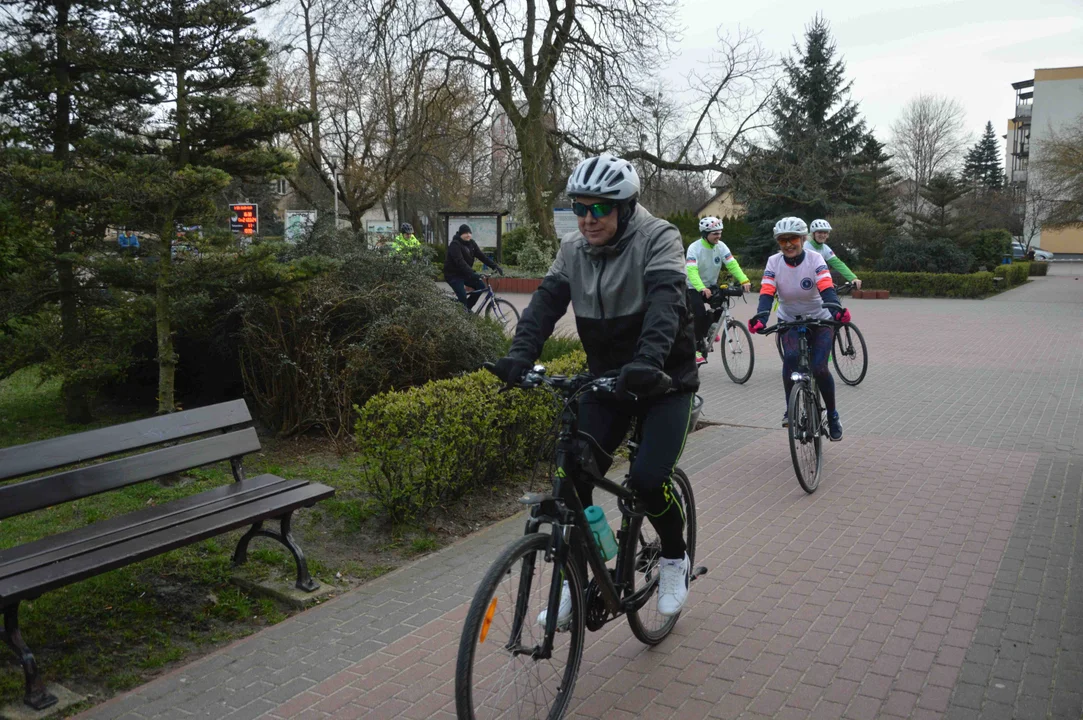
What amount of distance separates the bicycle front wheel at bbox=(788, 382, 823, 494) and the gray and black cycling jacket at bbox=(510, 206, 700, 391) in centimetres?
298

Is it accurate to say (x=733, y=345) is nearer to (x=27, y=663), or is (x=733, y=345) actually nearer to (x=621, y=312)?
(x=621, y=312)

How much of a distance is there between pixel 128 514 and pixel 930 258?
29.9 m

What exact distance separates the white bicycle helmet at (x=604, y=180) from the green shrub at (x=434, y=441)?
7.19ft

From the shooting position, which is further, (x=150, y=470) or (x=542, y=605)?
(x=150, y=470)

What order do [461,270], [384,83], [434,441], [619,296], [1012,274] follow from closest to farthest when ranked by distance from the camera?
[619,296] < [434,441] < [461,270] < [384,83] < [1012,274]

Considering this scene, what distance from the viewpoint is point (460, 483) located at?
5984 mm

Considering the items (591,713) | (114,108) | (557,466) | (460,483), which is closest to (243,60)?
(114,108)

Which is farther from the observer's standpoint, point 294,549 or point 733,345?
point 733,345

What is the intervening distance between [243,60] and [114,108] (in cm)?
120

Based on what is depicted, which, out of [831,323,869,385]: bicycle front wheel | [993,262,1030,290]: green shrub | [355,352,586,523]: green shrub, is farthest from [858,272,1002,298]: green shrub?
[355,352,586,523]: green shrub

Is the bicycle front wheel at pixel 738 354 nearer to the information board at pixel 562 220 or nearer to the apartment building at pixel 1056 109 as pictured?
the information board at pixel 562 220

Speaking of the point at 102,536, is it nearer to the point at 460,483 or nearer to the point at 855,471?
the point at 460,483

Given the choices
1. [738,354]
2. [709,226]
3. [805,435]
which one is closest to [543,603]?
[805,435]

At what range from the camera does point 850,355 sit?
38.2ft
